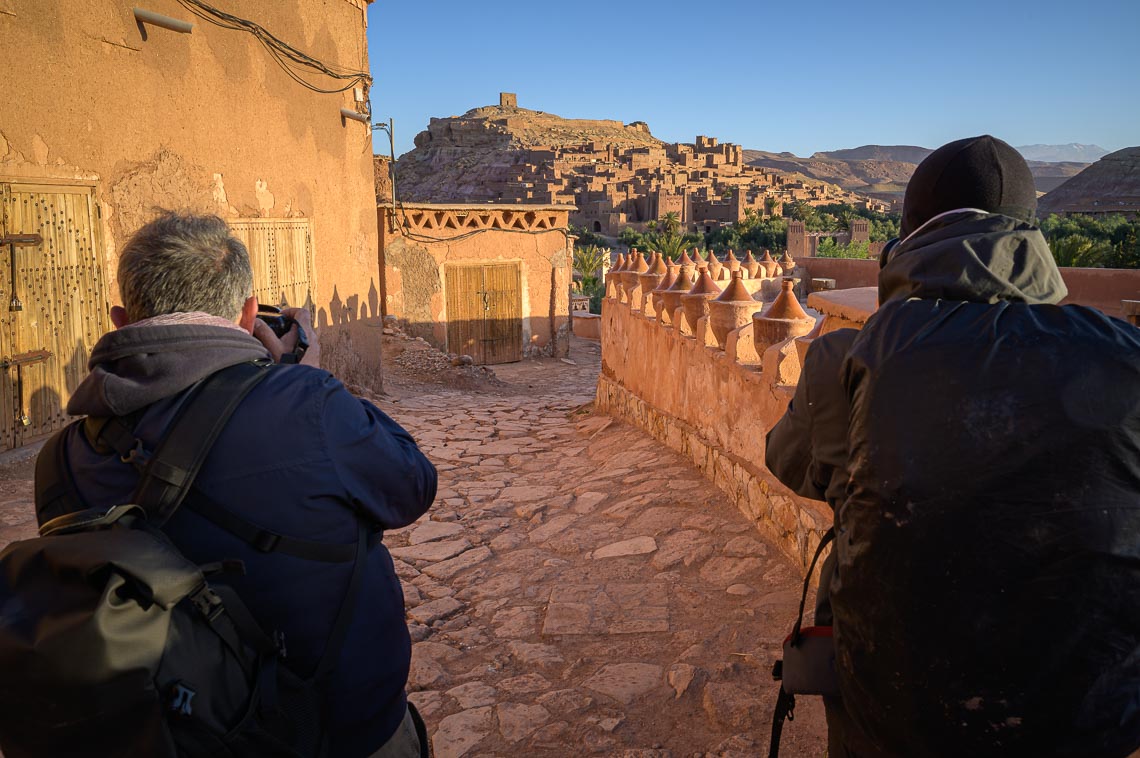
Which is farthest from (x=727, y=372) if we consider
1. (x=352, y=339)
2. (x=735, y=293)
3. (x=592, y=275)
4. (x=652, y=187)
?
(x=652, y=187)

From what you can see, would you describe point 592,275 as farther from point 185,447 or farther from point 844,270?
point 185,447

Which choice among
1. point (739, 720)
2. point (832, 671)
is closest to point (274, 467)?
point (832, 671)

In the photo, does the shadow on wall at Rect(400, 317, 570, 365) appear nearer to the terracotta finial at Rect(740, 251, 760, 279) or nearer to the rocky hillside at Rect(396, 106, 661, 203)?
the terracotta finial at Rect(740, 251, 760, 279)

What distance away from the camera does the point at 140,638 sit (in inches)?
47.0

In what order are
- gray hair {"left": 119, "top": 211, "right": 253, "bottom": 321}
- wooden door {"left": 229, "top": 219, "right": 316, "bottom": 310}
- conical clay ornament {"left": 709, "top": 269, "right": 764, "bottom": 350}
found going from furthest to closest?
wooden door {"left": 229, "top": 219, "right": 316, "bottom": 310}, conical clay ornament {"left": 709, "top": 269, "right": 764, "bottom": 350}, gray hair {"left": 119, "top": 211, "right": 253, "bottom": 321}

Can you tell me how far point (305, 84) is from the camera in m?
8.29

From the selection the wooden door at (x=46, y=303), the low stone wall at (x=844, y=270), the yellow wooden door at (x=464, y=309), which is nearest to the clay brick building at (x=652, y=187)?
the yellow wooden door at (x=464, y=309)

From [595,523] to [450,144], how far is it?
282 feet

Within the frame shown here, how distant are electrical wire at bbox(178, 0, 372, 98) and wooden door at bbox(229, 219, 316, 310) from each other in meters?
1.45

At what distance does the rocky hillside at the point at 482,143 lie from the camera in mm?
72562

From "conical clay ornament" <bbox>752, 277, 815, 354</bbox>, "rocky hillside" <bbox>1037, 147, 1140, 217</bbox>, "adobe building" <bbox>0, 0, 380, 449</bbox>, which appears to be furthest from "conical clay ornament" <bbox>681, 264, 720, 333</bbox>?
"rocky hillside" <bbox>1037, 147, 1140, 217</bbox>

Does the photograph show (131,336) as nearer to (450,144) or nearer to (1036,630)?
(1036,630)

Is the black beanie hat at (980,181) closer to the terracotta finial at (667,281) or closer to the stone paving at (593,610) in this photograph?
the stone paving at (593,610)

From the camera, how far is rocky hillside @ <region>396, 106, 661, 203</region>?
72562mm
